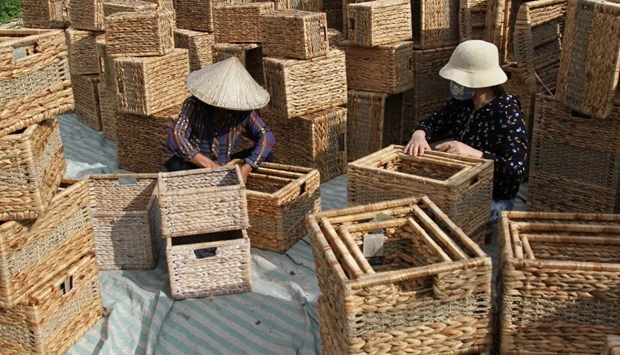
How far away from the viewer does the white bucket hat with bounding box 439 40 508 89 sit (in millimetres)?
4363

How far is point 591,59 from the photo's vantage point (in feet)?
13.5

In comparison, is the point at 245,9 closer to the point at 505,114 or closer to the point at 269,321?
the point at 505,114

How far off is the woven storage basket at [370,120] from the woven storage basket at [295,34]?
27.3 inches

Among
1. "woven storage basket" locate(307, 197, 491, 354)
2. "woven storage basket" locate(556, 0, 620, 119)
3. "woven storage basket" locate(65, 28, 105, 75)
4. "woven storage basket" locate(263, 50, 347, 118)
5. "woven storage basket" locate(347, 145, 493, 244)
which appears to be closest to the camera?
"woven storage basket" locate(307, 197, 491, 354)

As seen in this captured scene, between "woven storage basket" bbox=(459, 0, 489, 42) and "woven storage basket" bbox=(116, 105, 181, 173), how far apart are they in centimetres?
262

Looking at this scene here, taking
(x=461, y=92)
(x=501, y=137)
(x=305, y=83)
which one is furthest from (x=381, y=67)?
(x=501, y=137)

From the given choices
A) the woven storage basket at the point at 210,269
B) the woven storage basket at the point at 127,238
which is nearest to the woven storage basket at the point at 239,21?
the woven storage basket at the point at 127,238

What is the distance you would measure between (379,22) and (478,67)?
1632 mm

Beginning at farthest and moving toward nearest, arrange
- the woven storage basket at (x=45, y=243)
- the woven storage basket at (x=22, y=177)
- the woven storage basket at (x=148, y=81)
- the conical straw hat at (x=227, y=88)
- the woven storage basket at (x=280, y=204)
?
the woven storage basket at (x=148, y=81) < the conical straw hat at (x=227, y=88) < the woven storage basket at (x=280, y=204) < the woven storage basket at (x=45, y=243) < the woven storage basket at (x=22, y=177)

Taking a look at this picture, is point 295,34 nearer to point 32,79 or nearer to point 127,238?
point 127,238

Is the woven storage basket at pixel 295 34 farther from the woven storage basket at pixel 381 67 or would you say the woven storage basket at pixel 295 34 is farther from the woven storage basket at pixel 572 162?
the woven storage basket at pixel 572 162

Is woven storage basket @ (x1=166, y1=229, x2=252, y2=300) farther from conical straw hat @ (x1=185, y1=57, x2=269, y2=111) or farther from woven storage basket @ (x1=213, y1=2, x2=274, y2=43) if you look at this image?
woven storage basket @ (x1=213, y1=2, x2=274, y2=43)

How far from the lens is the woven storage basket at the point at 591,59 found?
393 cm

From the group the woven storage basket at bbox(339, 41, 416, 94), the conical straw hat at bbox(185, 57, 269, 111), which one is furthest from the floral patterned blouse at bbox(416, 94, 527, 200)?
the woven storage basket at bbox(339, 41, 416, 94)
